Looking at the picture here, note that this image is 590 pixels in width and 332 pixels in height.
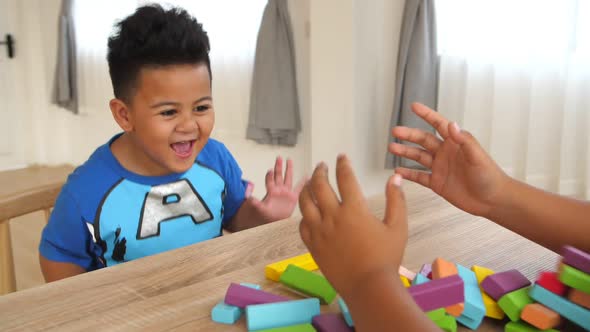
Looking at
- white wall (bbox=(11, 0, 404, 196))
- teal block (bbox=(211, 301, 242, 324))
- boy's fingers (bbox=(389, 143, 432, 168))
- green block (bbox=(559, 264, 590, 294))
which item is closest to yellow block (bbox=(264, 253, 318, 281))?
teal block (bbox=(211, 301, 242, 324))

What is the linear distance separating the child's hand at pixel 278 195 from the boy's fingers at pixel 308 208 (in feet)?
1.69

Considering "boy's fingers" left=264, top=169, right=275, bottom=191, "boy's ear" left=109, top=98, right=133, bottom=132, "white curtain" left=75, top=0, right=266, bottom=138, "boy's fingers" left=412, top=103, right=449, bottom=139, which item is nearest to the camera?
"boy's fingers" left=412, top=103, right=449, bottom=139

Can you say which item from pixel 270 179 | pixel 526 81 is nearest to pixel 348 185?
pixel 270 179

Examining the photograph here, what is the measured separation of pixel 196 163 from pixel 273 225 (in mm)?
392

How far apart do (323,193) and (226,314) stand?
24 centimetres

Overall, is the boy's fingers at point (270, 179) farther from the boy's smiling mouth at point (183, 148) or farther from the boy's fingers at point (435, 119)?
the boy's fingers at point (435, 119)

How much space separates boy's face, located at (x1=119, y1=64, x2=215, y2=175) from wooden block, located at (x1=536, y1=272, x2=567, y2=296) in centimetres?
76

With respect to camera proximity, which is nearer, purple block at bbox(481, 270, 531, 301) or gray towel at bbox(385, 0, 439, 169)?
purple block at bbox(481, 270, 531, 301)

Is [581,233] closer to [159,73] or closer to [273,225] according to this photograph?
[273,225]

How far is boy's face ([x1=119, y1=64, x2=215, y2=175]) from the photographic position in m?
1.23

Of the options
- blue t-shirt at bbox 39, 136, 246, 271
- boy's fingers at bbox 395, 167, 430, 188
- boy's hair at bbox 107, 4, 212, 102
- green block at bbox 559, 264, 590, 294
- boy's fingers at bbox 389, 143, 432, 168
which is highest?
boy's hair at bbox 107, 4, 212, 102

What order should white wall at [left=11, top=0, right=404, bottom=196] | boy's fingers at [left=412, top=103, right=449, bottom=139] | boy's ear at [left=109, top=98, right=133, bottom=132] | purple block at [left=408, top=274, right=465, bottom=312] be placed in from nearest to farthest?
purple block at [left=408, top=274, right=465, bottom=312] → boy's fingers at [left=412, top=103, right=449, bottom=139] → boy's ear at [left=109, top=98, right=133, bottom=132] → white wall at [left=11, top=0, right=404, bottom=196]

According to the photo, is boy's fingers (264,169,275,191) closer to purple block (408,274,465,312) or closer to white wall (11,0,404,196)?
purple block (408,274,465,312)

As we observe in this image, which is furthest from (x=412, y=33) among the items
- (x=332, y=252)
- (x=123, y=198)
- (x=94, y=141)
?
(x=94, y=141)
